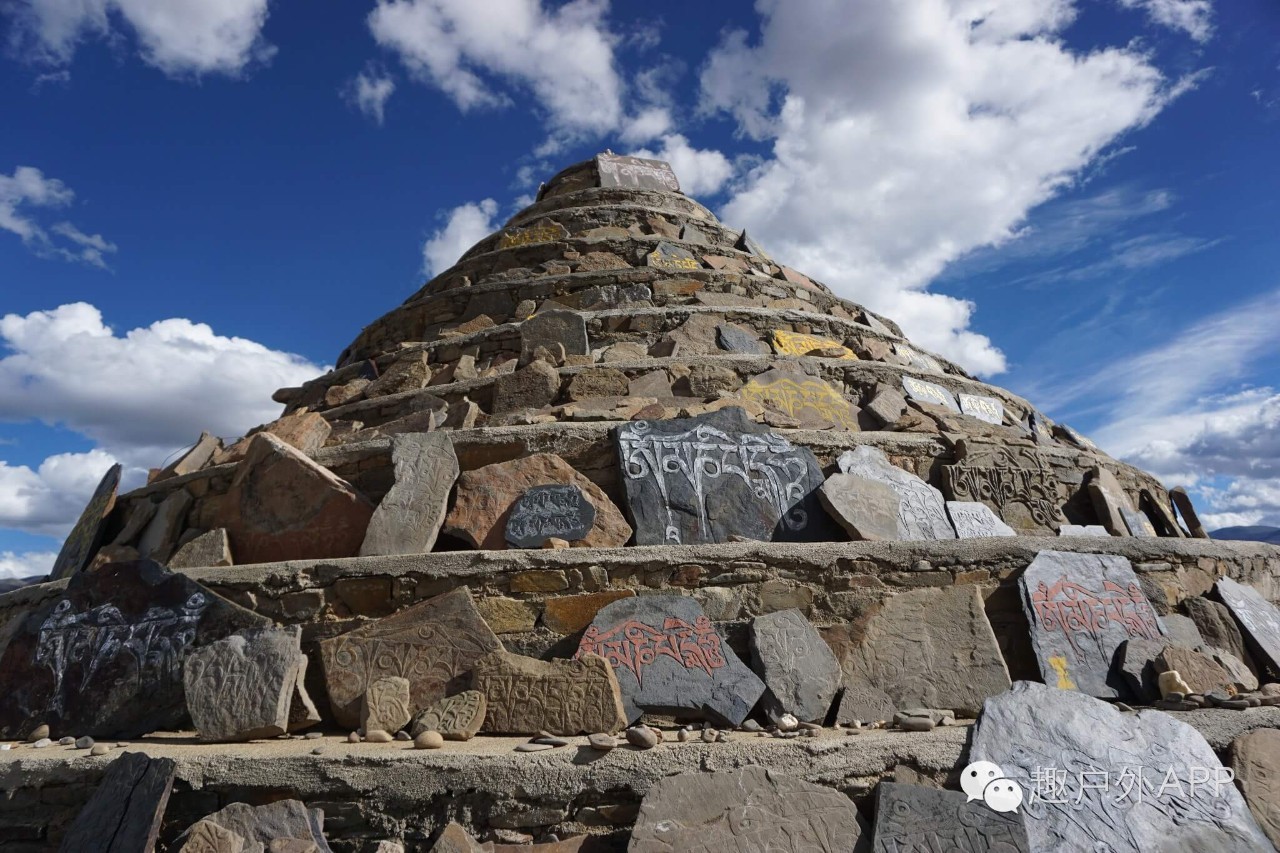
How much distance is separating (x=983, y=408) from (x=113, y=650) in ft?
26.6

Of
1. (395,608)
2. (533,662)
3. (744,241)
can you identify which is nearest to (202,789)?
(395,608)

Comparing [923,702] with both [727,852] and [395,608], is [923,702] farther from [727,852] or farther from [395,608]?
[395,608]

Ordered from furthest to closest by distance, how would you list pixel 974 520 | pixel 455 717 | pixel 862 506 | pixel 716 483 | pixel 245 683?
pixel 974 520 → pixel 716 483 → pixel 862 506 → pixel 245 683 → pixel 455 717

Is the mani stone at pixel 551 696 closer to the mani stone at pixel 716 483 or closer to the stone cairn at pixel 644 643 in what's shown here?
the stone cairn at pixel 644 643

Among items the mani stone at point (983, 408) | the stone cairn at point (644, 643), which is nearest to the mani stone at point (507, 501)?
the stone cairn at point (644, 643)

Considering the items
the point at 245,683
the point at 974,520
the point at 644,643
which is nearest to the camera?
the point at 245,683

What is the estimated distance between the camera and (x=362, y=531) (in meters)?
4.70

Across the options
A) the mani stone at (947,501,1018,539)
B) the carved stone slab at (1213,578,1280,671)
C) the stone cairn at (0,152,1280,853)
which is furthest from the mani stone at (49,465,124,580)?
the carved stone slab at (1213,578,1280,671)

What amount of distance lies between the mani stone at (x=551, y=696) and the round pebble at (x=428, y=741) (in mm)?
295

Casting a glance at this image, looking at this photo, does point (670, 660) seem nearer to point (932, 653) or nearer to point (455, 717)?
point (455, 717)

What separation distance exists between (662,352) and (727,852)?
5141 millimetres

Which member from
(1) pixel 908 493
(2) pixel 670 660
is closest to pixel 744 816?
(2) pixel 670 660

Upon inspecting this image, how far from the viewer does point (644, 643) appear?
3.77m

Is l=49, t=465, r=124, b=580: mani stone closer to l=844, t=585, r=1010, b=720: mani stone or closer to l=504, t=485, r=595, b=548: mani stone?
l=504, t=485, r=595, b=548: mani stone
